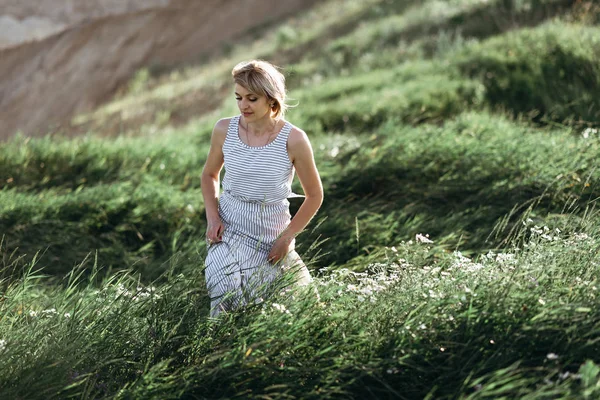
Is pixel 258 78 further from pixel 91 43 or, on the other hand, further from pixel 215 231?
pixel 91 43

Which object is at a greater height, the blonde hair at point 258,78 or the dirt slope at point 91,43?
the blonde hair at point 258,78

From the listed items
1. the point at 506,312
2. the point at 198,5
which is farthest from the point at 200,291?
the point at 198,5

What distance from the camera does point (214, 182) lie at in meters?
3.89

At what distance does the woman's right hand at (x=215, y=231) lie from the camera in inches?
145

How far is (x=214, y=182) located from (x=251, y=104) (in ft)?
1.77

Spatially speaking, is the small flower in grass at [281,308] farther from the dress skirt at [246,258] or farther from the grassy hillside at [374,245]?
the dress skirt at [246,258]

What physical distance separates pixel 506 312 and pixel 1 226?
366 cm

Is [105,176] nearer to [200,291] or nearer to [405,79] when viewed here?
[200,291]

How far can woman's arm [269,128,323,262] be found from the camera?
141 inches

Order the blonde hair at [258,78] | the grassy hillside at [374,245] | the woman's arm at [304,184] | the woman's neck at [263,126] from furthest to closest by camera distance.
Result: the woman's neck at [263,126]
the woman's arm at [304,184]
the blonde hair at [258,78]
the grassy hillside at [374,245]

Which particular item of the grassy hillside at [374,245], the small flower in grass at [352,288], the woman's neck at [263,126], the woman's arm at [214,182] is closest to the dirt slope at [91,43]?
the grassy hillside at [374,245]

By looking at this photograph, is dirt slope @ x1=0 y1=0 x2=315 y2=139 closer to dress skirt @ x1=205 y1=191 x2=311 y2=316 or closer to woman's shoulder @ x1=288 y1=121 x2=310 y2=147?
dress skirt @ x1=205 y1=191 x2=311 y2=316

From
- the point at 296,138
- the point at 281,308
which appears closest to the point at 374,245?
the point at 296,138

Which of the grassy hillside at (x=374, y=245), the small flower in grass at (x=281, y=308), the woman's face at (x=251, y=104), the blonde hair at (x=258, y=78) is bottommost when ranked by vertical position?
the grassy hillside at (x=374, y=245)
